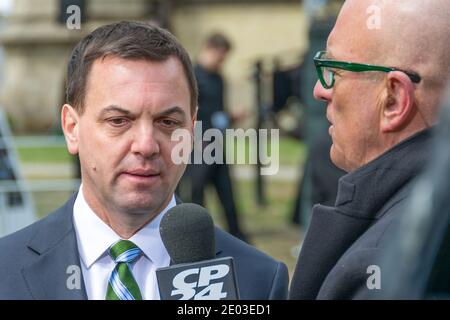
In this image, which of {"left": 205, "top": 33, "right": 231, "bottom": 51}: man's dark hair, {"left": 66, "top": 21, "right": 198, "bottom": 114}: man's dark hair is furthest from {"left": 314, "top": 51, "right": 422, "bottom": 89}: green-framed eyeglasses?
{"left": 205, "top": 33, "right": 231, "bottom": 51}: man's dark hair

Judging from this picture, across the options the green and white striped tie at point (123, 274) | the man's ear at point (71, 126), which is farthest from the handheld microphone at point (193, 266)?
the man's ear at point (71, 126)

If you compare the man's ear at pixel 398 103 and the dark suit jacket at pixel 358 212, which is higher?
the man's ear at pixel 398 103

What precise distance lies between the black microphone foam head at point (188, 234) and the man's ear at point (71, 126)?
433 millimetres

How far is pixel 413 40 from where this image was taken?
244 cm

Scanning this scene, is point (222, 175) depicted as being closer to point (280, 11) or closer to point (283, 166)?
point (283, 166)

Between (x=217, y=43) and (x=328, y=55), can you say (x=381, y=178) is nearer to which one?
(x=328, y=55)

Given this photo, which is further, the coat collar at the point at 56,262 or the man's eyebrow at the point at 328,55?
the man's eyebrow at the point at 328,55

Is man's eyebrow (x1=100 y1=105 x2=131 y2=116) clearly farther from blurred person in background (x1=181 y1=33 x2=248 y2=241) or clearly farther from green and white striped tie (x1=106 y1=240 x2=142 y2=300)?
blurred person in background (x1=181 y1=33 x2=248 y2=241)

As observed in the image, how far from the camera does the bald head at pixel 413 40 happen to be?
8.02 ft

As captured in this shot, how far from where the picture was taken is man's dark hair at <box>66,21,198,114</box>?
2547 millimetres

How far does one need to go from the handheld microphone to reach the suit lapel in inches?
9.6

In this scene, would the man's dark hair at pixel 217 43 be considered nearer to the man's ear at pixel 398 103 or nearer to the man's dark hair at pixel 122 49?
the man's dark hair at pixel 122 49

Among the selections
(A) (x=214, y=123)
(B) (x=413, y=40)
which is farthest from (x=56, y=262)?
(A) (x=214, y=123)

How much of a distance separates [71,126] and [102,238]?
32cm
